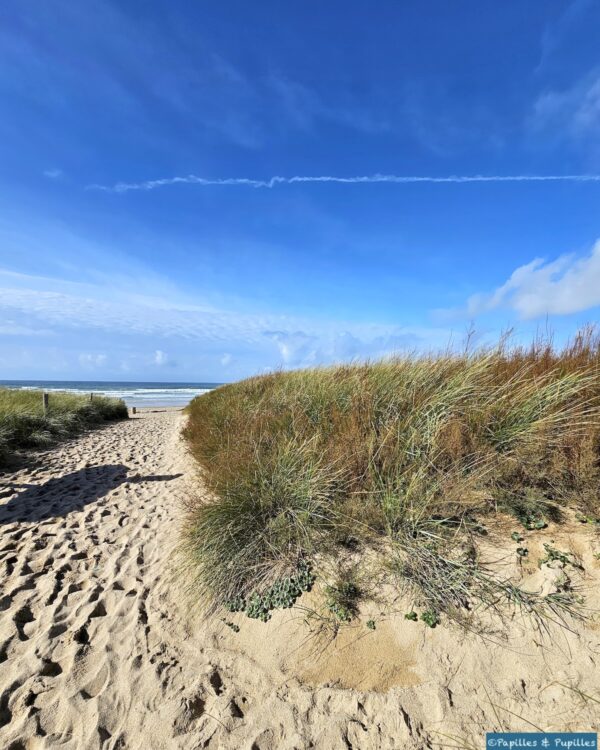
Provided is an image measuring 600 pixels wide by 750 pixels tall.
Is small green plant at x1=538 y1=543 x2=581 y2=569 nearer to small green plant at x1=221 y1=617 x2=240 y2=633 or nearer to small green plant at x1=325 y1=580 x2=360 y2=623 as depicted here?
small green plant at x1=325 y1=580 x2=360 y2=623

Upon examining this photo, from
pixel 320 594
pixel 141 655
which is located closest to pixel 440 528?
pixel 320 594

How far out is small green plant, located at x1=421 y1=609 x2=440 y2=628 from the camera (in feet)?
7.86

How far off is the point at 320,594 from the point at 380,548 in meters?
0.64

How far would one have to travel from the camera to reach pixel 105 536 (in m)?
4.47

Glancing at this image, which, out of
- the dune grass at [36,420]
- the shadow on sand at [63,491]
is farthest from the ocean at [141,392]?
the shadow on sand at [63,491]

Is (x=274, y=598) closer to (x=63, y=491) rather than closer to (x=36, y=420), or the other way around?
(x=63, y=491)

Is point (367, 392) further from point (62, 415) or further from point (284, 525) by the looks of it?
point (62, 415)

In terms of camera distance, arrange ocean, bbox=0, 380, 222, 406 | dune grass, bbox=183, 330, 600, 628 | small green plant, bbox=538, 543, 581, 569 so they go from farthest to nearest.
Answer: ocean, bbox=0, 380, 222, 406, dune grass, bbox=183, 330, 600, 628, small green plant, bbox=538, 543, 581, 569

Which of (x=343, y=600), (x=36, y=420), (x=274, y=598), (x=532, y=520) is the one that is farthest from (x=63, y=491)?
(x=532, y=520)

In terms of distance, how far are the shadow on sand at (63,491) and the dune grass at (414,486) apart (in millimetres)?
2927

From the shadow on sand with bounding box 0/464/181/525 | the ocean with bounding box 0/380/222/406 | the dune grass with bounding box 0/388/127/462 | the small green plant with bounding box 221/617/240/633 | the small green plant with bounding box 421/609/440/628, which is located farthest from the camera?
the ocean with bounding box 0/380/222/406

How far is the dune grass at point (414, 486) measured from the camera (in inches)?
112

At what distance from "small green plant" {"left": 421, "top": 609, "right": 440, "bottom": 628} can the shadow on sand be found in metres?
5.22

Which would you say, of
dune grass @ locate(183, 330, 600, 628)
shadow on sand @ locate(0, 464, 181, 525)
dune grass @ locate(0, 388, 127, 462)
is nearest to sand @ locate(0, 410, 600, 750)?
dune grass @ locate(183, 330, 600, 628)
